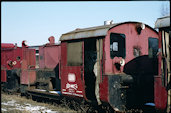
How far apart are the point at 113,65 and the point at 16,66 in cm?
734

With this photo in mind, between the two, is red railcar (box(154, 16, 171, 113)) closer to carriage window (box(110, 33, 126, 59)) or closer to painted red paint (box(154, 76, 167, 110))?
painted red paint (box(154, 76, 167, 110))

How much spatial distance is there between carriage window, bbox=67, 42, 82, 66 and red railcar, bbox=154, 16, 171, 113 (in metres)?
2.86

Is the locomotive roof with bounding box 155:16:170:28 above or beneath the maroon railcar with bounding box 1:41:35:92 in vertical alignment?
above

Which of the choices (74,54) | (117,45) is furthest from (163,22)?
(74,54)

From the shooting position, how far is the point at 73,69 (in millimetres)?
7465

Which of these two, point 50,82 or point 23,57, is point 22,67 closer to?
point 23,57

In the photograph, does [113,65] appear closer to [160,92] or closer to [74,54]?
[74,54]

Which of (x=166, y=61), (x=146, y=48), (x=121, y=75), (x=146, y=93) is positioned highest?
(x=146, y=48)

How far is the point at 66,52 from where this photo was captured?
789 cm

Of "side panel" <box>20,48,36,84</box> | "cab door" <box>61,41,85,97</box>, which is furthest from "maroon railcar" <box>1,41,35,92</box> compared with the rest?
"cab door" <box>61,41,85,97</box>

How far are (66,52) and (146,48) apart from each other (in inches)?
123

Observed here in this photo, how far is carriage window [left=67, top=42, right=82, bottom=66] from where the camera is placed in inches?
285

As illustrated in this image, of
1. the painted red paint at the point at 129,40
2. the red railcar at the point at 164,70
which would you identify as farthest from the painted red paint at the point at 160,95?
the painted red paint at the point at 129,40

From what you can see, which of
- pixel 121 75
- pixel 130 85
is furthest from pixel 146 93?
pixel 121 75
